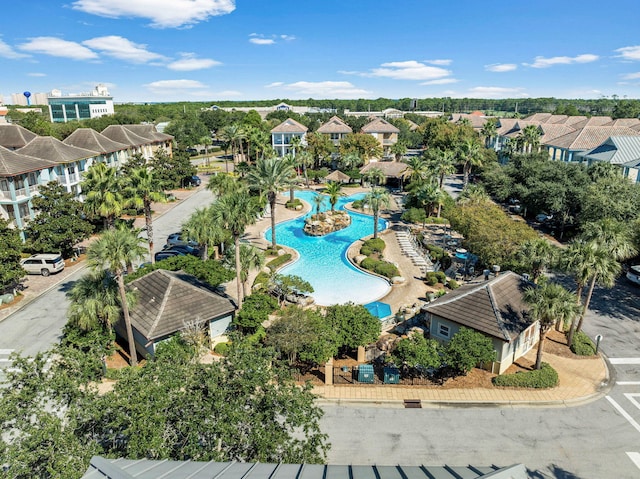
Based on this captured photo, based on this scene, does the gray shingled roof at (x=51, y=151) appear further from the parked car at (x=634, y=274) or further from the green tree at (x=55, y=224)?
the parked car at (x=634, y=274)

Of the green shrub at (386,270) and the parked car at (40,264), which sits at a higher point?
the parked car at (40,264)

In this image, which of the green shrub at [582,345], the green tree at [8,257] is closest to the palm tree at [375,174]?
the green shrub at [582,345]

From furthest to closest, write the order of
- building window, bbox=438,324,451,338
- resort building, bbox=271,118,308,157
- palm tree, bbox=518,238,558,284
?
1. resort building, bbox=271,118,308,157
2. palm tree, bbox=518,238,558,284
3. building window, bbox=438,324,451,338

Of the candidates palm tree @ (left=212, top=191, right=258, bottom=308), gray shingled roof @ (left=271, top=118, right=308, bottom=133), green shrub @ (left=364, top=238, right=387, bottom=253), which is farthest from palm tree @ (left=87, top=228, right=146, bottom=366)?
gray shingled roof @ (left=271, top=118, right=308, bottom=133)

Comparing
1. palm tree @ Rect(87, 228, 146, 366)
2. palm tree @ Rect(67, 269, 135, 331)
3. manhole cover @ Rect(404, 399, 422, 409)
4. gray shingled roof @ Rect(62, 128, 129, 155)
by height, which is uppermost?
gray shingled roof @ Rect(62, 128, 129, 155)

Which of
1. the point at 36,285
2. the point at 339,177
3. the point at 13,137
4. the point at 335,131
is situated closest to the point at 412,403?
the point at 36,285

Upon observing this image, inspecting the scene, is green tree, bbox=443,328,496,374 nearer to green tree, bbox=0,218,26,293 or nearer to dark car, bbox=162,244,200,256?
dark car, bbox=162,244,200,256
